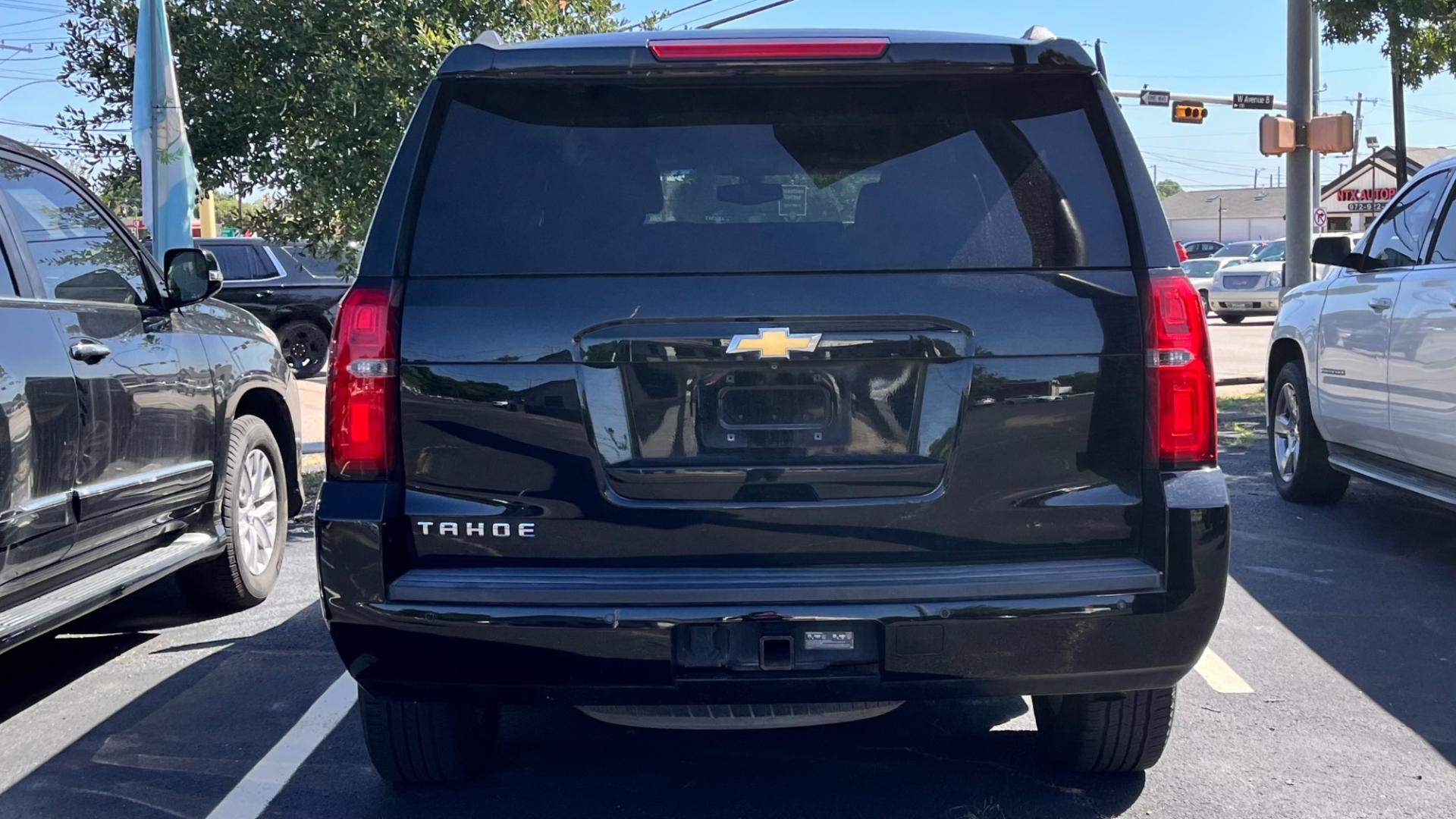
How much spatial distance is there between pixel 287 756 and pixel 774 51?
100 inches

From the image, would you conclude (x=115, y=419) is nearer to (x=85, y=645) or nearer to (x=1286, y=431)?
(x=85, y=645)

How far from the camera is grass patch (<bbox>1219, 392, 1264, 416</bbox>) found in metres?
12.1

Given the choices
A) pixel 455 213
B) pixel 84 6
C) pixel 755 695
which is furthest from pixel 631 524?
pixel 84 6

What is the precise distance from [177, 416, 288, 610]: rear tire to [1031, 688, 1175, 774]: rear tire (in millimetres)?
3553

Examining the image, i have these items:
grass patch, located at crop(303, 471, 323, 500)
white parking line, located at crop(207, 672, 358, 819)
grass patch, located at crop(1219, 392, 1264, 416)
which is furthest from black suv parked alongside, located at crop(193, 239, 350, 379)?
white parking line, located at crop(207, 672, 358, 819)

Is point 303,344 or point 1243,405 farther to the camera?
point 303,344

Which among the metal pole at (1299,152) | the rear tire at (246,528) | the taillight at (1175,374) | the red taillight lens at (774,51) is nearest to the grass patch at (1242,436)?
the metal pole at (1299,152)

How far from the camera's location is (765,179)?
3.32 metres

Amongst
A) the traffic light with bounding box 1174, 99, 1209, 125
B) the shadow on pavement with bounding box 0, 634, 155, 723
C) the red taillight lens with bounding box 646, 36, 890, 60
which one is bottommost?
the shadow on pavement with bounding box 0, 634, 155, 723

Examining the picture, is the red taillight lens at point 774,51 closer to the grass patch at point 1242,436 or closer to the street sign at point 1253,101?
the grass patch at point 1242,436

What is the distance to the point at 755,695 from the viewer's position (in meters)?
3.19

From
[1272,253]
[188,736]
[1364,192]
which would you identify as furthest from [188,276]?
[1272,253]

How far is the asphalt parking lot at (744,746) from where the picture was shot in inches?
150

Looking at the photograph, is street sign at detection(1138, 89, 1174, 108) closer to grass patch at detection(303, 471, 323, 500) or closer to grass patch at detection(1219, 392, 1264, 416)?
grass patch at detection(1219, 392, 1264, 416)
